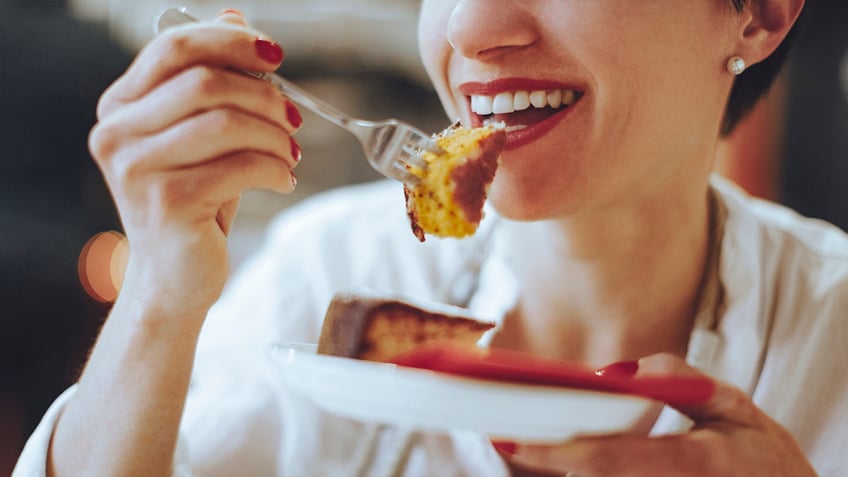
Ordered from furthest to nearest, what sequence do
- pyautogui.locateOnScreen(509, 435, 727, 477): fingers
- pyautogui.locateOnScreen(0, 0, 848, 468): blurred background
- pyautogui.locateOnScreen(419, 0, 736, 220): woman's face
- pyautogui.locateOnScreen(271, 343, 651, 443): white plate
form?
pyautogui.locateOnScreen(0, 0, 848, 468): blurred background → pyautogui.locateOnScreen(419, 0, 736, 220): woman's face → pyautogui.locateOnScreen(509, 435, 727, 477): fingers → pyautogui.locateOnScreen(271, 343, 651, 443): white plate

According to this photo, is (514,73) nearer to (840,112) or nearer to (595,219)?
(595,219)

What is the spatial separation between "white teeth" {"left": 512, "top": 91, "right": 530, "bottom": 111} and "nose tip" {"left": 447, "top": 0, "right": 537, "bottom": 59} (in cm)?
7

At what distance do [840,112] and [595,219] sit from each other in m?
3.75

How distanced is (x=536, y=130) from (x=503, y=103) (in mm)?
67

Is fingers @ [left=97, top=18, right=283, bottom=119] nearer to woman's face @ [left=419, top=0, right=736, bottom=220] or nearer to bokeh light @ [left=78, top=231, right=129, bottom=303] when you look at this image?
woman's face @ [left=419, top=0, right=736, bottom=220]

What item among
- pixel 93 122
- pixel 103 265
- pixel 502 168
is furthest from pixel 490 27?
pixel 93 122

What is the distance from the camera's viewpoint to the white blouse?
52.7 inches

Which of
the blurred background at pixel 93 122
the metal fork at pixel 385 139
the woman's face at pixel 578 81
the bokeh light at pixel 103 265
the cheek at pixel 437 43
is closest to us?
the metal fork at pixel 385 139

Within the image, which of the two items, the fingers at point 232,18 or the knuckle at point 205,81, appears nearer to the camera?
the knuckle at point 205,81

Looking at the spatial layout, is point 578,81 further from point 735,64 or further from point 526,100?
point 735,64

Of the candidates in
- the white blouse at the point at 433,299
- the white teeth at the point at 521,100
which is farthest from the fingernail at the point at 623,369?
the white blouse at the point at 433,299

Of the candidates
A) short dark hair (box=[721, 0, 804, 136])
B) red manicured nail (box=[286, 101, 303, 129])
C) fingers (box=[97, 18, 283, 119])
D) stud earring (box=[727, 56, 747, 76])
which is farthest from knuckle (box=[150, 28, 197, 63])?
short dark hair (box=[721, 0, 804, 136])

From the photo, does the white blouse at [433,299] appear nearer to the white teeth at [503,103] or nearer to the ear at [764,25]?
the ear at [764,25]

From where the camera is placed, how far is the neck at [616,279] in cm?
135
